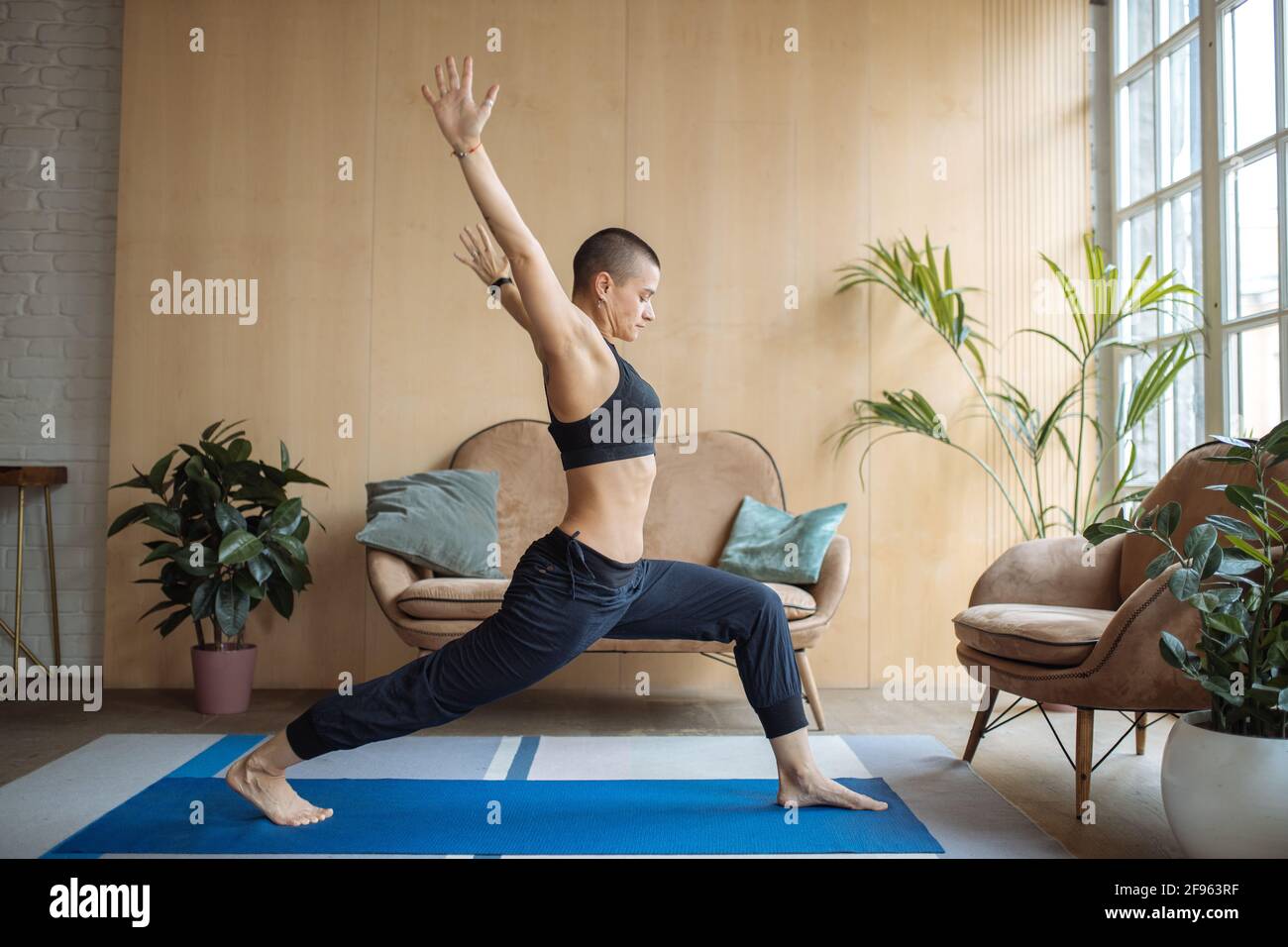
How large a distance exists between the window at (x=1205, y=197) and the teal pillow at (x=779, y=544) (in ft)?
4.62

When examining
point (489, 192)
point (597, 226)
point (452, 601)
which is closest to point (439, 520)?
point (452, 601)

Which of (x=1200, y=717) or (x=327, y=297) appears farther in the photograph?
(x=327, y=297)

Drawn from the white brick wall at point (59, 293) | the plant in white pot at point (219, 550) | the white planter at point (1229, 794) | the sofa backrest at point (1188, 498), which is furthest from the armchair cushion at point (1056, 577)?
the white brick wall at point (59, 293)

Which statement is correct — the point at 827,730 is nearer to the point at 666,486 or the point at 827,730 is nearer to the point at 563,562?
the point at 666,486

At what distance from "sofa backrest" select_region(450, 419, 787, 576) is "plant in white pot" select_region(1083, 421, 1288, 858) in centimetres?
199

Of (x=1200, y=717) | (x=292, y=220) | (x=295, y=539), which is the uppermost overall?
(x=292, y=220)

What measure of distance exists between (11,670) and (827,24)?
4311mm

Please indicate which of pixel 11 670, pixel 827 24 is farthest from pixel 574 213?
pixel 11 670

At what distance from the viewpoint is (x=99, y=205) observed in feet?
14.0

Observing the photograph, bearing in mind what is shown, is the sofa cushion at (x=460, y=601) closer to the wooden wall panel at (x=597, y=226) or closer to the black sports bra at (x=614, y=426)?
the wooden wall panel at (x=597, y=226)

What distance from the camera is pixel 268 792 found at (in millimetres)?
2270

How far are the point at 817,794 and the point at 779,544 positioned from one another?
4.37 feet

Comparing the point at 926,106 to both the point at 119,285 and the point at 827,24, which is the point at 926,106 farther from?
the point at 119,285
